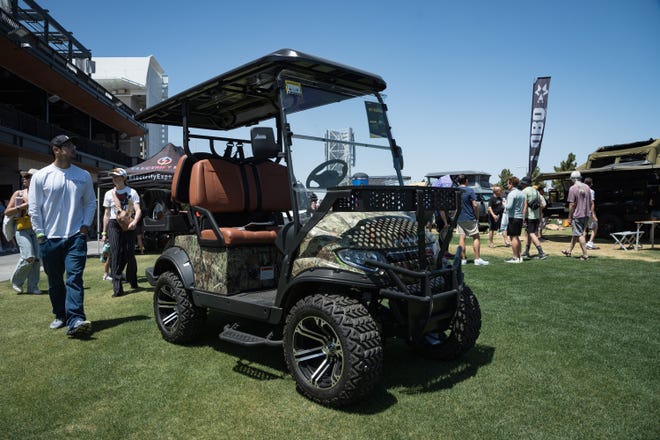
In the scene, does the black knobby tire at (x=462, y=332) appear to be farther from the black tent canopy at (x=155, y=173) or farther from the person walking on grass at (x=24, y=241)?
the black tent canopy at (x=155, y=173)

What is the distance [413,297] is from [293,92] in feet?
6.28

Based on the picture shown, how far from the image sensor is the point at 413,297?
3.06 m

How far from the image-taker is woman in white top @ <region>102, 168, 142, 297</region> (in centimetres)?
709

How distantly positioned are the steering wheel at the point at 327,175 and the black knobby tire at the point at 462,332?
139 cm

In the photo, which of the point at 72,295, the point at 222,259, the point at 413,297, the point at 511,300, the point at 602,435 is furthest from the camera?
the point at 511,300

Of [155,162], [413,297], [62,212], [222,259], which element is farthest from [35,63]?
[413,297]

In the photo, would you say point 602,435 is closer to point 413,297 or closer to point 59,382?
point 413,297

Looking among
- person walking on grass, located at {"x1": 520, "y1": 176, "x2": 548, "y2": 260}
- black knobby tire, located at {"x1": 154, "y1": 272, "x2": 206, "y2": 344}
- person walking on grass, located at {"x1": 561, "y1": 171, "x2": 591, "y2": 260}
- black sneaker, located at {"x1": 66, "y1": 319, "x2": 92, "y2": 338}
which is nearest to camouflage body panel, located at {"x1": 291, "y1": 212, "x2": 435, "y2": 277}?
black knobby tire, located at {"x1": 154, "y1": 272, "x2": 206, "y2": 344}

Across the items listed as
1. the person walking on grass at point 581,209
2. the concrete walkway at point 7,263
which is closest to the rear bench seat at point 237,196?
the concrete walkway at point 7,263

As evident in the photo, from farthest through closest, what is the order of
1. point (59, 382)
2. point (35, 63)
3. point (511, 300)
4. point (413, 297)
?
1. point (35, 63)
2. point (511, 300)
3. point (59, 382)
4. point (413, 297)

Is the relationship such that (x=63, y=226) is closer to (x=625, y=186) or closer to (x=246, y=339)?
(x=246, y=339)

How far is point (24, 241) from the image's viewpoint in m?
6.91

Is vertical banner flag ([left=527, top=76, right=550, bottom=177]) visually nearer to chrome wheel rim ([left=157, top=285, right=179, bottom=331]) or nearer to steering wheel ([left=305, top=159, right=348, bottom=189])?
steering wheel ([left=305, top=159, right=348, bottom=189])

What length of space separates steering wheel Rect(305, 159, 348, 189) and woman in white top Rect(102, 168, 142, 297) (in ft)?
14.1
